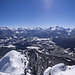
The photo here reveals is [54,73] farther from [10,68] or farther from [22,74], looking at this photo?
[10,68]

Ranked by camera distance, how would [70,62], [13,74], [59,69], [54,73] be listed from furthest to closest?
[70,62] → [13,74] → [59,69] → [54,73]

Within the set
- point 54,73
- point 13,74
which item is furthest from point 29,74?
point 54,73

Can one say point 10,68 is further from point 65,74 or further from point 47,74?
point 65,74

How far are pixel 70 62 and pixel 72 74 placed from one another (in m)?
37.4

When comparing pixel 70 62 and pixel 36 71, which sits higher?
pixel 36 71

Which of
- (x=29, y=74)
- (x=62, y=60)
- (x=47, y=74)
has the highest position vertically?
(x=47, y=74)

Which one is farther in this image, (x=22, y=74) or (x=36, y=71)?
(x=36, y=71)

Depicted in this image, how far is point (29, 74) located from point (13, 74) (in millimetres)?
6679

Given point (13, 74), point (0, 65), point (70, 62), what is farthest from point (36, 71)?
point (70, 62)

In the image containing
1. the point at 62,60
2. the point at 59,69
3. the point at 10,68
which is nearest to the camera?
the point at 59,69

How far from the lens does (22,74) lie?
1438 inches

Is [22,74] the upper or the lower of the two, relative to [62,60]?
upper

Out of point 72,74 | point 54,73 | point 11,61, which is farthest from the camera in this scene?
point 11,61

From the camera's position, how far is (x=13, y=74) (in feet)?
122
